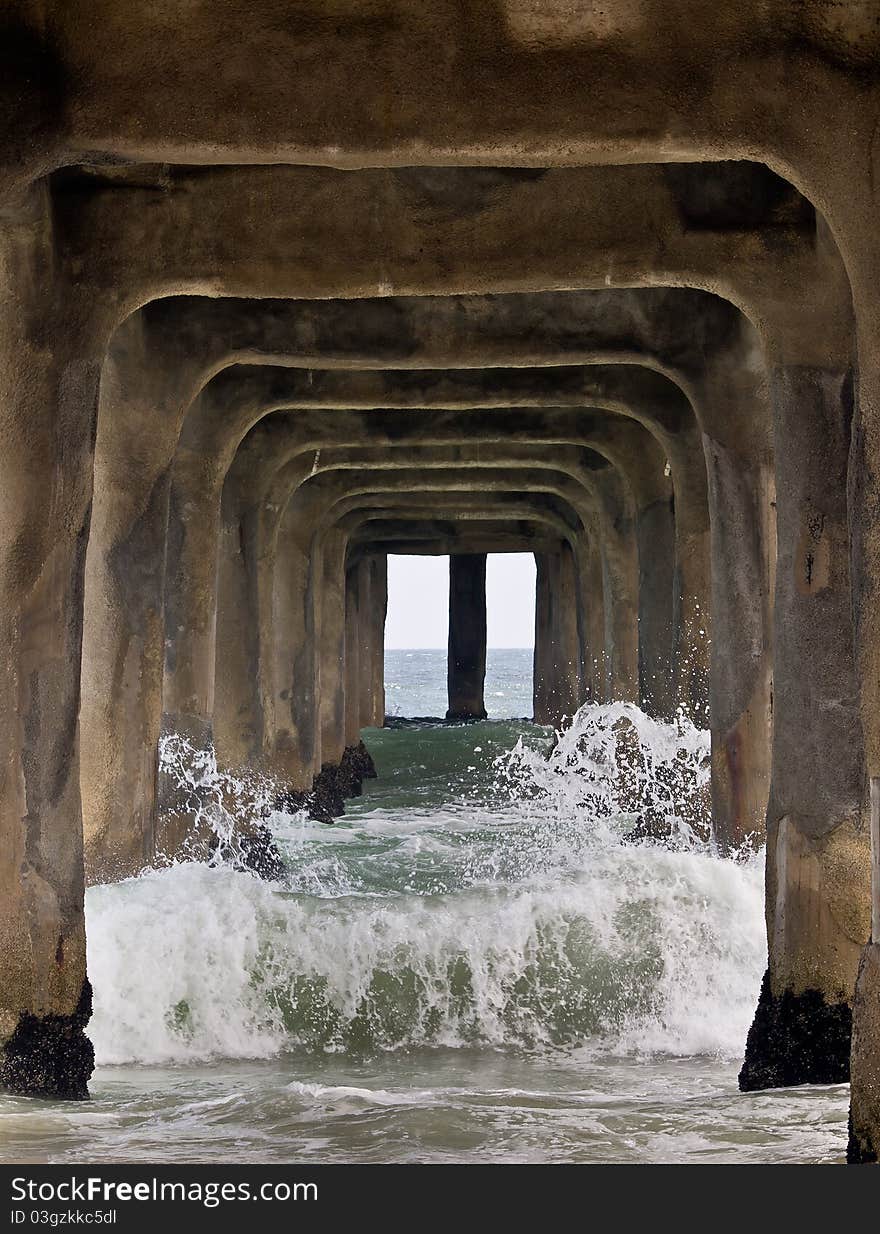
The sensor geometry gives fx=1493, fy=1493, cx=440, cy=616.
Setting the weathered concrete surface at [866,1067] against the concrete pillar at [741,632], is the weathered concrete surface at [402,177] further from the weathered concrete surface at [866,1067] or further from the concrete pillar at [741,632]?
the concrete pillar at [741,632]

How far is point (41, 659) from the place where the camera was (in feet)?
20.5

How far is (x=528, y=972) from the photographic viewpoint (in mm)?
8523

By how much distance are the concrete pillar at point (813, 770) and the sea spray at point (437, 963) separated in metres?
1.71

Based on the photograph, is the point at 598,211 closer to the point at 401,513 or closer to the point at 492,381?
the point at 492,381

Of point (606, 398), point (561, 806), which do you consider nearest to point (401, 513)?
point (561, 806)

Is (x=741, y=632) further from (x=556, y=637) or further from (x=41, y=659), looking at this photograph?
(x=556, y=637)

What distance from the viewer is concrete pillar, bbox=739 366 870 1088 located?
5988 millimetres

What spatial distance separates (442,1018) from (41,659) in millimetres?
3195

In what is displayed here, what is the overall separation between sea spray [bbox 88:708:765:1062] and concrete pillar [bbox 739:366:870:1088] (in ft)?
5.60

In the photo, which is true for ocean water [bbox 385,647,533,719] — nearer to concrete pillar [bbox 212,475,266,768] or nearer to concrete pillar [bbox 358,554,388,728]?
concrete pillar [bbox 358,554,388,728]

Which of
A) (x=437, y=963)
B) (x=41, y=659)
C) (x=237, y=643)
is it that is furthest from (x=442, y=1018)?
(x=237, y=643)

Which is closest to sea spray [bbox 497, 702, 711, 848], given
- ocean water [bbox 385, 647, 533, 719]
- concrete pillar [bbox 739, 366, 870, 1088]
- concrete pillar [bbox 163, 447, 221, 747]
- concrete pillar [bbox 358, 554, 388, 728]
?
concrete pillar [bbox 163, 447, 221, 747]

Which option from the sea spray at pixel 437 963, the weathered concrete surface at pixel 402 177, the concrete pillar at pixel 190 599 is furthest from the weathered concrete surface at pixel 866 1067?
the concrete pillar at pixel 190 599

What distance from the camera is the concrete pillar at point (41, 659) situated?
5895mm
